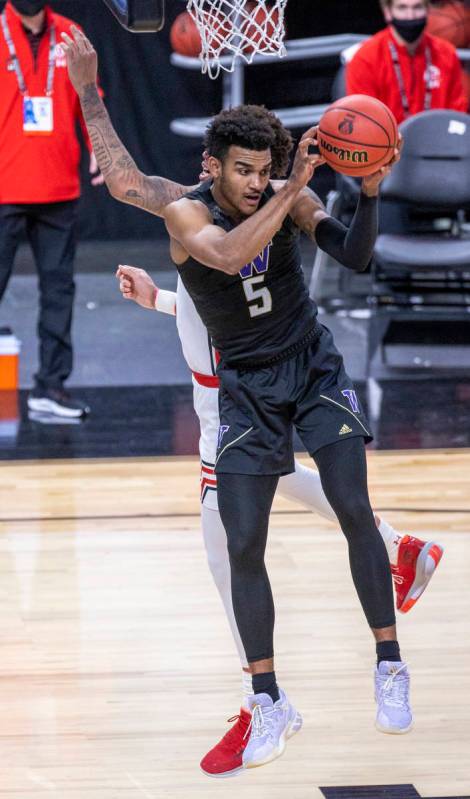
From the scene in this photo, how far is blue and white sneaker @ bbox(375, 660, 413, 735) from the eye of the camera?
3.83 m

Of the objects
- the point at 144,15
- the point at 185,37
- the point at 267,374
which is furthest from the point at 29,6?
the point at 267,374

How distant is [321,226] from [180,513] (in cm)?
252

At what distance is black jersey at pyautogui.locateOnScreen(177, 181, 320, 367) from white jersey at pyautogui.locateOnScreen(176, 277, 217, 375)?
17cm

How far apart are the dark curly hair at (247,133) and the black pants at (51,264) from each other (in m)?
3.96

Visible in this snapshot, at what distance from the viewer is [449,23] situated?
1092 centimetres

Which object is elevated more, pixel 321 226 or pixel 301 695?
pixel 321 226

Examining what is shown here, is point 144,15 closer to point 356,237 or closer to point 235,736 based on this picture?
point 356,237

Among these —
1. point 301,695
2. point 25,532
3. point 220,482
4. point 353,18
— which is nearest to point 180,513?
point 25,532

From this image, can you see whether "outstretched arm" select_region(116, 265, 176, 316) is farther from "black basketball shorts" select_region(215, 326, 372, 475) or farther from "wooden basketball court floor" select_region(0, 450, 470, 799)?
"wooden basketball court floor" select_region(0, 450, 470, 799)

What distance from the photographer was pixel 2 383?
8398 millimetres

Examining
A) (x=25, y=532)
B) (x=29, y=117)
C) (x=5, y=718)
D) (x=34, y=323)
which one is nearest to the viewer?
(x=5, y=718)

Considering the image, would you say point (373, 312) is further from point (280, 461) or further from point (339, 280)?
point (280, 461)

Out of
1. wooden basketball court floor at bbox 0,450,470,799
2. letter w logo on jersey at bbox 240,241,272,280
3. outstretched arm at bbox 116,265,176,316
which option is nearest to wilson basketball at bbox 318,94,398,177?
letter w logo on jersey at bbox 240,241,272,280

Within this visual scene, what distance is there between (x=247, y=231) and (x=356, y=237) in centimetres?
35
